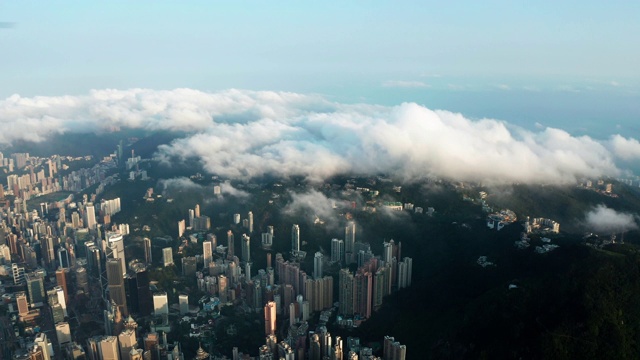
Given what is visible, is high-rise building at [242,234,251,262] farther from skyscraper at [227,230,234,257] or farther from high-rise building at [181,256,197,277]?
high-rise building at [181,256,197,277]

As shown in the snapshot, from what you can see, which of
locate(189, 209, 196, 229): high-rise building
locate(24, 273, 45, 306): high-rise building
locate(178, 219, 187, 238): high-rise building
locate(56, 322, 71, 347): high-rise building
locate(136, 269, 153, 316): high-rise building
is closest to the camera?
locate(56, 322, 71, 347): high-rise building

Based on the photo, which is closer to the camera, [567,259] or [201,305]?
[567,259]

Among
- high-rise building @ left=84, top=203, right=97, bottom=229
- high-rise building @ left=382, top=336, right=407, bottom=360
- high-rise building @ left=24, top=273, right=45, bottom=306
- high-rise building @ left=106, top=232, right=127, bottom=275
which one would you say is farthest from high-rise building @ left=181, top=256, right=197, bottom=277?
high-rise building @ left=382, top=336, right=407, bottom=360

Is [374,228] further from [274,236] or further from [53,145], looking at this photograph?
[53,145]

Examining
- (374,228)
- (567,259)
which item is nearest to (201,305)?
(374,228)

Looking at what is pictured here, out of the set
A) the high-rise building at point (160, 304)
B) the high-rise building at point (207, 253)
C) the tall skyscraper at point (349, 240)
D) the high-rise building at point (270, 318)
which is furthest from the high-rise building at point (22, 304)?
the tall skyscraper at point (349, 240)

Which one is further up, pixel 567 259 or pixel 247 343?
pixel 567 259

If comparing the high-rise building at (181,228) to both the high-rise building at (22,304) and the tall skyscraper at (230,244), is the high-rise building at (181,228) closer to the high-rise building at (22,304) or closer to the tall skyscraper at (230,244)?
the tall skyscraper at (230,244)

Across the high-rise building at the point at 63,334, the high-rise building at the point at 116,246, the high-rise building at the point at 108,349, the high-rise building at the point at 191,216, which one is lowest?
the high-rise building at the point at 63,334

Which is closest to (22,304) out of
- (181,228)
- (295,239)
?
(181,228)
